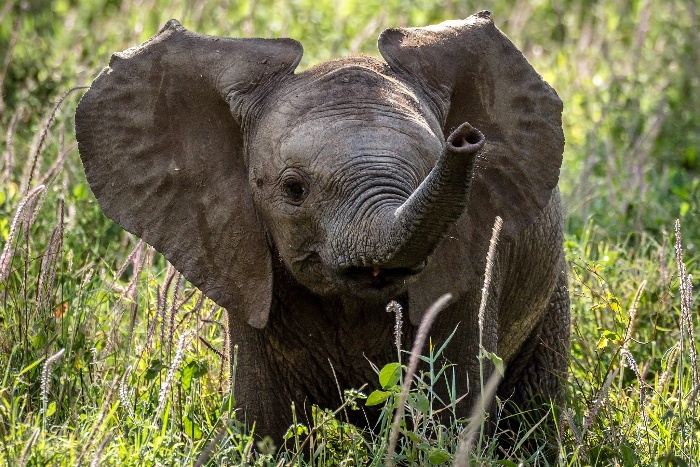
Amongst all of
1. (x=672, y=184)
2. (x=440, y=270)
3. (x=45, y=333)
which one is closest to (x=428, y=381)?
(x=440, y=270)

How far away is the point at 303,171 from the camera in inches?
202

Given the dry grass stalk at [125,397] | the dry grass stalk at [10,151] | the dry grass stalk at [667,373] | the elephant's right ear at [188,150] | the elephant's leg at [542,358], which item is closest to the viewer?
the dry grass stalk at [125,397]

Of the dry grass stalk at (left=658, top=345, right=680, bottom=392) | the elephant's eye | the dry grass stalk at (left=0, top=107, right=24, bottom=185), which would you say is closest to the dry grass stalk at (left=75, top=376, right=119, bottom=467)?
the elephant's eye

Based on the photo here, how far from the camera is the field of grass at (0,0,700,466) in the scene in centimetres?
510

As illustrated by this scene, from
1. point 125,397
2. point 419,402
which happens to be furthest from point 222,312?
point 419,402

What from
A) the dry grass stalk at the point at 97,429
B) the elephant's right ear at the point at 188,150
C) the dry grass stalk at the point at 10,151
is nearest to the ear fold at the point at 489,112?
the elephant's right ear at the point at 188,150

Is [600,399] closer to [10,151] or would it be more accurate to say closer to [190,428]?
[190,428]

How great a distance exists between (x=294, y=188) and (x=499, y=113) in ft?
3.28

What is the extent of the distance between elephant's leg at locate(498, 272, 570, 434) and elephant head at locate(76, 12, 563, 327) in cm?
98

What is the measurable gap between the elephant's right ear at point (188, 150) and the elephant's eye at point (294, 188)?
1.15 feet

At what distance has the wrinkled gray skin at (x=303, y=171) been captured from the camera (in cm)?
518

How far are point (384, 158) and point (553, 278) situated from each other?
1685 millimetres

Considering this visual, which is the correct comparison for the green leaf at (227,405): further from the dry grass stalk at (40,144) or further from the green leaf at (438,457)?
the dry grass stalk at (40,144)

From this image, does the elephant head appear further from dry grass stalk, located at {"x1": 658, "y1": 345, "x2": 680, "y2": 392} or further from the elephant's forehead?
dry grass stalk, located at {"x1": 658, "y1": 345, "x2": 680, "y2": 392}
